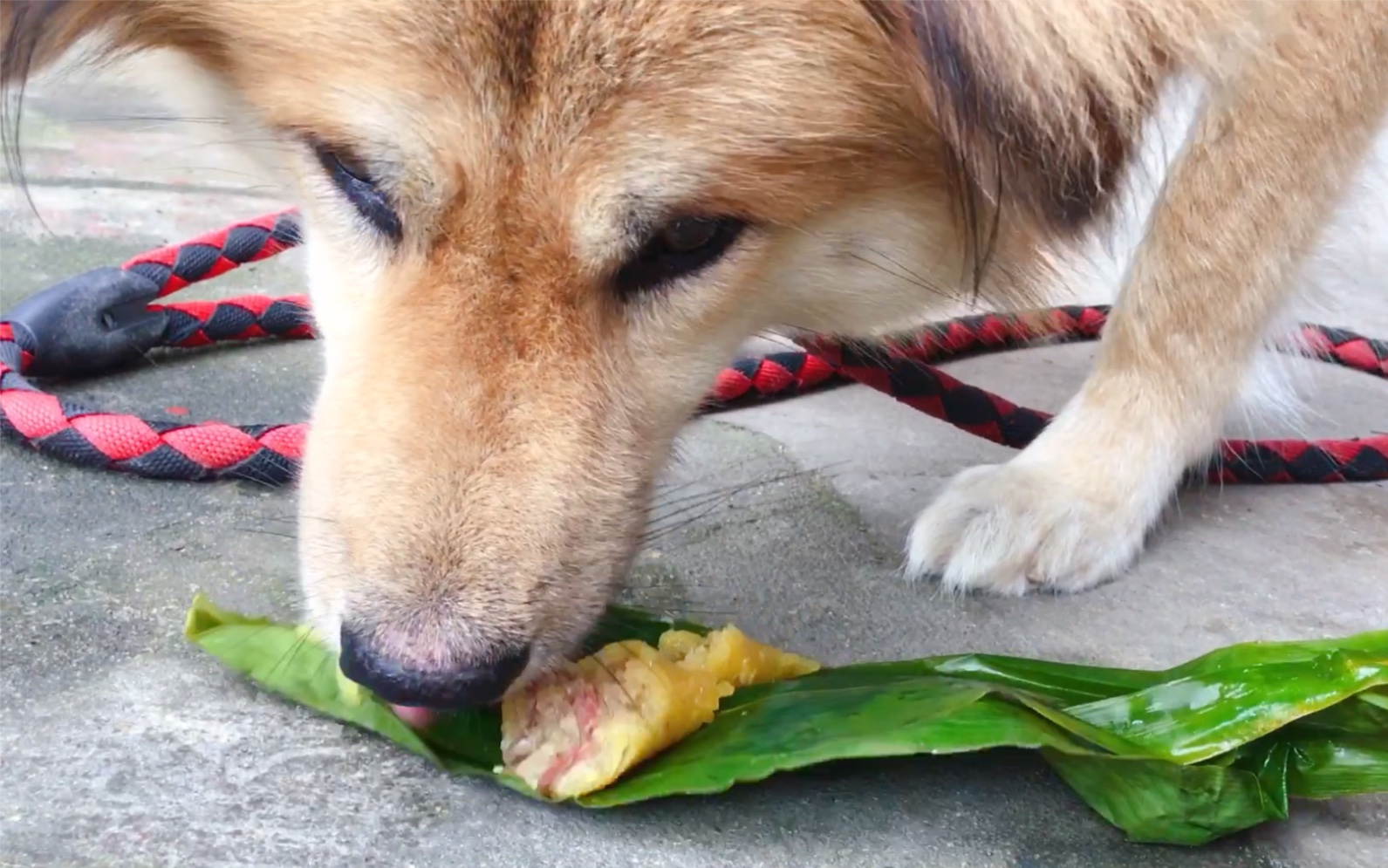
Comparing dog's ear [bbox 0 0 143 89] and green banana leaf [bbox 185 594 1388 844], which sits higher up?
dog's ear [bbox 0 0 143 89]

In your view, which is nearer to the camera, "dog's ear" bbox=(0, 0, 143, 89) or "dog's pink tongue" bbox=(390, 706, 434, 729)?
"dog's pink tongue" bbox=(390, 706, 434, 729)

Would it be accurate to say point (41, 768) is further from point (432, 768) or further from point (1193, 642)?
point (1193, 642)

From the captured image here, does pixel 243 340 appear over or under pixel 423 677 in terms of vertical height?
under

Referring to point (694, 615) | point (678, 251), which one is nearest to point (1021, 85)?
point (678, 251)

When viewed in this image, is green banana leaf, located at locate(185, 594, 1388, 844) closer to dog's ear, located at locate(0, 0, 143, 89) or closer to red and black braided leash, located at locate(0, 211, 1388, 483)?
red and black braided leash, located at locate(0, 211, 1388, 483)

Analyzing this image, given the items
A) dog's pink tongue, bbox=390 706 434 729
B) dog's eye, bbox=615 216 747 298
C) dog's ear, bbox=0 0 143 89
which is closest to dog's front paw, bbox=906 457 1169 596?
dog's eye, bbox=615 216 747 298

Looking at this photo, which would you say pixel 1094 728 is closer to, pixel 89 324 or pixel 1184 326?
pixel 1184 326

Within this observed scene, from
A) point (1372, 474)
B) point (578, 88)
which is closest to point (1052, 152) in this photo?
point (578, 88)
